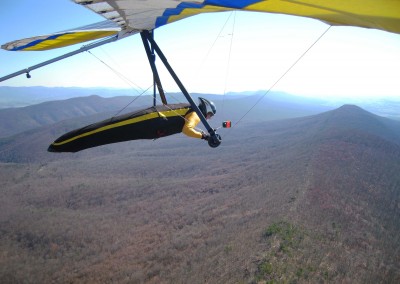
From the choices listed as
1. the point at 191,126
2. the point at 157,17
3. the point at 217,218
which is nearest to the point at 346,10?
the point at 157,17

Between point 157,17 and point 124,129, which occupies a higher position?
point 157,17

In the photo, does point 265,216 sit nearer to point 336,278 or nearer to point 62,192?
point 336,278

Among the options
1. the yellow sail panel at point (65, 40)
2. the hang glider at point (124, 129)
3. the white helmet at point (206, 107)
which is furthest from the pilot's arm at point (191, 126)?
the yellow sail panel at point (65, 40)

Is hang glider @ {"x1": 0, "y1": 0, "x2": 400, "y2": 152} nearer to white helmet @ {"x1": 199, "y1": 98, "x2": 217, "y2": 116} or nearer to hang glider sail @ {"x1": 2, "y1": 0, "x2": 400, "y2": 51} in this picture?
hang glider sail @ {"x1": 2, "y1": 0, "x2": 400, "y2": 51}

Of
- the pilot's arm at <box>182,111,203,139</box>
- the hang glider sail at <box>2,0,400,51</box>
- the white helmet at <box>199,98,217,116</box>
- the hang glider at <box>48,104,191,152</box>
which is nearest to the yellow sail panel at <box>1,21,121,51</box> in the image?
the hang glider sail at <box>2,0,400,51</box>

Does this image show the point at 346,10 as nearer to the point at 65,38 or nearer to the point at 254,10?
the point at 254,10

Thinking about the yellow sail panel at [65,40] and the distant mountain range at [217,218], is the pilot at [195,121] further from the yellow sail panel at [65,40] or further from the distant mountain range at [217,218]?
the distant mountain range at [217,218]

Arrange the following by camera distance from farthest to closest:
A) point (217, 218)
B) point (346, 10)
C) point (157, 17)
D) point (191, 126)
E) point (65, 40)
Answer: point (217, 218)
point (65, 40)
point (191, 126)
point (157, 17)
point (346, 10)
